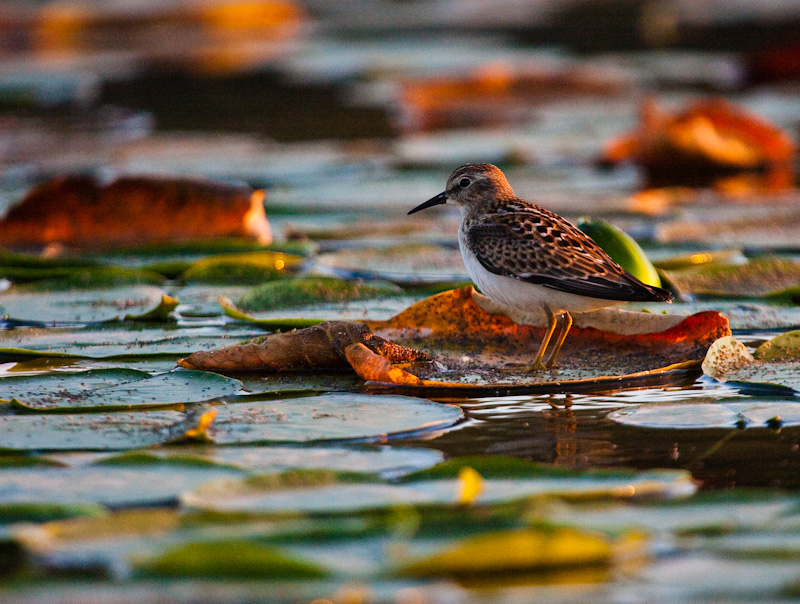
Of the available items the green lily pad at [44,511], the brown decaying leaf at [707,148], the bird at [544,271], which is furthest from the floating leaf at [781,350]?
the brown decaying leaf at [707,148]

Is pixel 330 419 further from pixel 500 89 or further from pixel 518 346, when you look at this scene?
pixel 500 89

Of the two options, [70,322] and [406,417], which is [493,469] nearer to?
[406,417]

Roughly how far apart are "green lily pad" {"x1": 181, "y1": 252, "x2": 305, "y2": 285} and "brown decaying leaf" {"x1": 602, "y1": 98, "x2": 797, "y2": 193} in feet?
14.5

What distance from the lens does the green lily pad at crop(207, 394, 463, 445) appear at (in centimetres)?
349

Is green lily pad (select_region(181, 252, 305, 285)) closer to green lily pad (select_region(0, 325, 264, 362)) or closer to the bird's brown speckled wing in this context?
green lily pad (select_region(0, 325, 264, 362))

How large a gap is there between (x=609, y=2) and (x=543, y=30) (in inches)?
247

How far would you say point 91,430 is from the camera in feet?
11.5

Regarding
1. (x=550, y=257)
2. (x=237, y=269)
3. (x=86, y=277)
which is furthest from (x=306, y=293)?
(x=550, y=257)

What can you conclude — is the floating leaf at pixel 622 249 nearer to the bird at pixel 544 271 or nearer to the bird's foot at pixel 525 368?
the bird at pixel 544 271

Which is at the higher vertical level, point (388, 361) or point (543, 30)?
point (543, 30)

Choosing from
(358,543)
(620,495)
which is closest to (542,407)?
(620,495)

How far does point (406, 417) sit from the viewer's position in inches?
145

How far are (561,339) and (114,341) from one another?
72.3 inches

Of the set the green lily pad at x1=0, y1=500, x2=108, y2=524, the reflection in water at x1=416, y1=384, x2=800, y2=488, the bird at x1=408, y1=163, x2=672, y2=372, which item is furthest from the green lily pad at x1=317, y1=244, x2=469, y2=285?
the green lily pad at x1=0, y1=500, x2=108, y2=524
